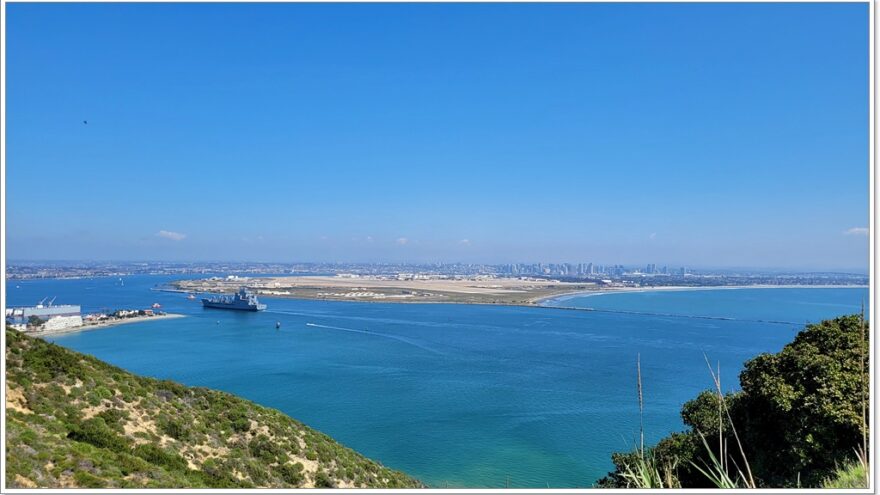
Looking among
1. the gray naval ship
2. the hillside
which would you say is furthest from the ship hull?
the hillside

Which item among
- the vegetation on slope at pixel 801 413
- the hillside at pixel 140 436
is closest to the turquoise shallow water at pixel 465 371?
the vegetation on slope at pixel 801 413

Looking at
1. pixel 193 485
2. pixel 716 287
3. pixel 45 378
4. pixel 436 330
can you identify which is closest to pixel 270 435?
pixel 193 485

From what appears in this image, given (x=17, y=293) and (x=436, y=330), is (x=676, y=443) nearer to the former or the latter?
(x=436, y=330)

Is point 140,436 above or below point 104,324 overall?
above

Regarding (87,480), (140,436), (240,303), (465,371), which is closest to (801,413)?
(87,480)

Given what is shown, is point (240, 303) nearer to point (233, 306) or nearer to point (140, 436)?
point (233, 306)

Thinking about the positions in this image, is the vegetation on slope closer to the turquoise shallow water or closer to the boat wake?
the turquoise shallow water
